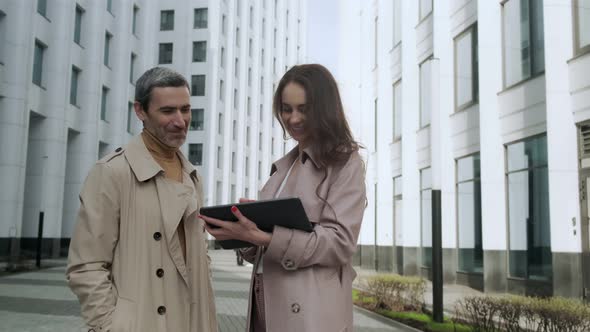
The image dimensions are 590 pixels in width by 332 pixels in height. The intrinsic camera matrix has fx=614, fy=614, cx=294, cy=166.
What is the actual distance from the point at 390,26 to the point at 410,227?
9.04 meters

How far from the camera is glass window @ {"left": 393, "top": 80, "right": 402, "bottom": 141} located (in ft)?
82.3

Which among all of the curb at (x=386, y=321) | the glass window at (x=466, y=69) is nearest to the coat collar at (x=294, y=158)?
the curb at (x=386, y=321)

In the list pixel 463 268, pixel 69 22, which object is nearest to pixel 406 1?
pixel 463 268

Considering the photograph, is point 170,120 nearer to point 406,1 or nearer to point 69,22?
point 406,1

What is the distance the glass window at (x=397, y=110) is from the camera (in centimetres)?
2508

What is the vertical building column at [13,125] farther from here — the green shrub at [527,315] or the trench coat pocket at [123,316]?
the trench coat pocket at [123,316]

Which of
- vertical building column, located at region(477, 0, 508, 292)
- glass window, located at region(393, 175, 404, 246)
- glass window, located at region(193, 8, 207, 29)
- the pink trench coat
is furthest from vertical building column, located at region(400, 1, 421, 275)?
glass window, located at region(193, 8, 207, 29)

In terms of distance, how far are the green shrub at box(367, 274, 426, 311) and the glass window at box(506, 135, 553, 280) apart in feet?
12.3

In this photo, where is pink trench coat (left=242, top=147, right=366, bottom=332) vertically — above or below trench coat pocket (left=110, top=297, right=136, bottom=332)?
above

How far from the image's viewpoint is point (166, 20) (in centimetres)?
5791

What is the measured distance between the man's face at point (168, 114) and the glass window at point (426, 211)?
1844 centimetres

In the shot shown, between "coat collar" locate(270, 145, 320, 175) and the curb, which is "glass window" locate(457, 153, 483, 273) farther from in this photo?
"coat collar" locate(270, 145, 320, 175)

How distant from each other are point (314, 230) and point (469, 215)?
16.4m

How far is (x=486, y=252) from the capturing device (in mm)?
16141
